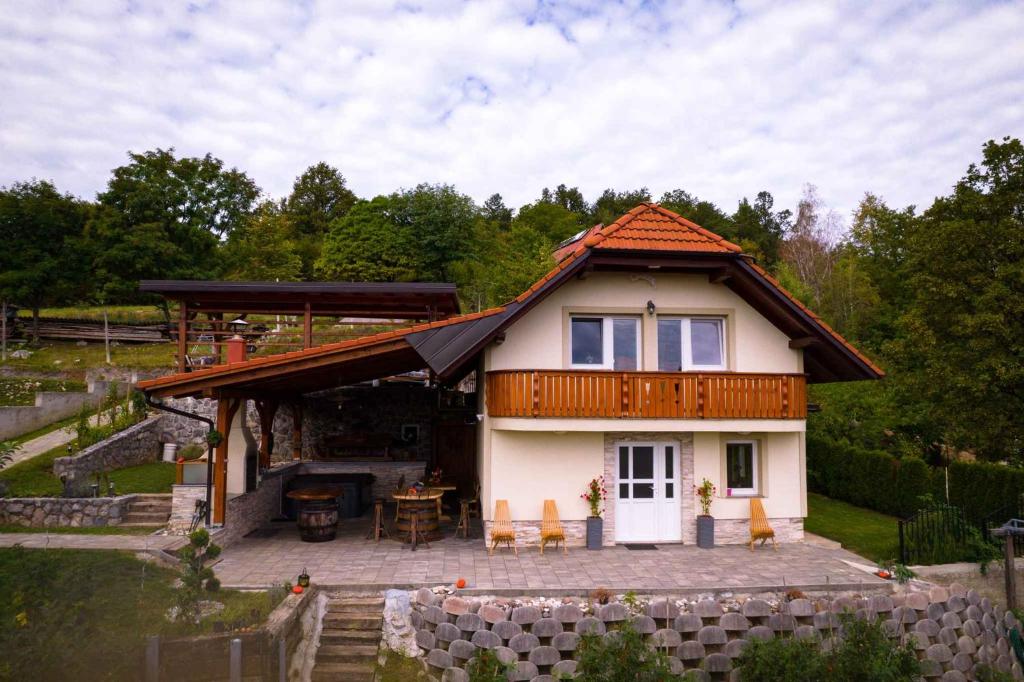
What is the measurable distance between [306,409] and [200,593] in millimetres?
12315

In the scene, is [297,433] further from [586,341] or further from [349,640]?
[349,640]

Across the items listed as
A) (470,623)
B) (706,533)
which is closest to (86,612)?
(470,623)

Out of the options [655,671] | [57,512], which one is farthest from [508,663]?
[57,512]

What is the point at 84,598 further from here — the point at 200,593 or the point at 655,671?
the point at 655,671

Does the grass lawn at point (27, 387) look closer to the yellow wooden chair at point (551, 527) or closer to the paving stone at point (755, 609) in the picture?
the yellow wooden chair at point (551, 527)

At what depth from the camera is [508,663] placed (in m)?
8.41

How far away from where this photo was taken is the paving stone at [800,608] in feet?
30.6

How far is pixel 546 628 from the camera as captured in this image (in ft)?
28.6

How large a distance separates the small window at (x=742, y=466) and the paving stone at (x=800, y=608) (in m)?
3.82

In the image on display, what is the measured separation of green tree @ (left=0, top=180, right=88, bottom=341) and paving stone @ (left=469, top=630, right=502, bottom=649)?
26.6 meters

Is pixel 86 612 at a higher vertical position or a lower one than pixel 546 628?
higher

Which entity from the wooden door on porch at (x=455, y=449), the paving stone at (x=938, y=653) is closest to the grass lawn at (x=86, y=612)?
the wooden door on porch at (x=455, y=449)

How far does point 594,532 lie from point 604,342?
3.82m

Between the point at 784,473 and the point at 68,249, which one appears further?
the point at 68,249
